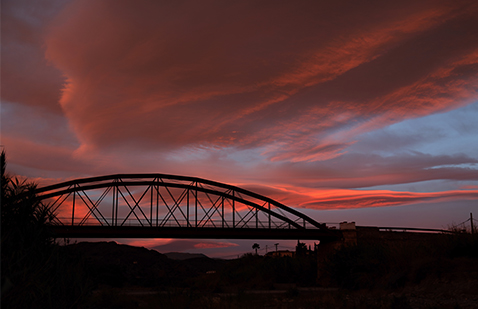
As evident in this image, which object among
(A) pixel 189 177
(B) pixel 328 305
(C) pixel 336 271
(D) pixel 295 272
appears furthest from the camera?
(A) pixel 189 177

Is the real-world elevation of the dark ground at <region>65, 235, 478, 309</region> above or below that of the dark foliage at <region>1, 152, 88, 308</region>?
below

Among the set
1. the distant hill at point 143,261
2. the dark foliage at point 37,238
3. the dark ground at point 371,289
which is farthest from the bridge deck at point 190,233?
the distant hill at point 143,261

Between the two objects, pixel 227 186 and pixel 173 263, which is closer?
pixel 227 186

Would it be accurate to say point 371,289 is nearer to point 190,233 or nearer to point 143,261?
point 190,233

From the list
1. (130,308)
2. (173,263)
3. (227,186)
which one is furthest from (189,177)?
(173,263)

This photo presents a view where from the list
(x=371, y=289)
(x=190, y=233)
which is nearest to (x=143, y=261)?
(x=190, y=233)

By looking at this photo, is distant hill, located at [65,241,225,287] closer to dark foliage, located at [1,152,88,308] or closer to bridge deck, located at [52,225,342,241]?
bridge deck, located at [52,225,342,241]

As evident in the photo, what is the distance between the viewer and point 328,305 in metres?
19.7

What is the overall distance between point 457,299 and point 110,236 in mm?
40204

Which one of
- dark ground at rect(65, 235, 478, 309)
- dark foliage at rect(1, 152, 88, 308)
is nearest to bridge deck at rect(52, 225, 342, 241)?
dark ground at rect(65, 235, 478, 309)

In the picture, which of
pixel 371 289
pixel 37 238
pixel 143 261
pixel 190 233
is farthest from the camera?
pixel 143 261

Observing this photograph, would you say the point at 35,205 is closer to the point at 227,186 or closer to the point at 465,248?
the point at 465,248

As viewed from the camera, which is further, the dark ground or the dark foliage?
the dark ground

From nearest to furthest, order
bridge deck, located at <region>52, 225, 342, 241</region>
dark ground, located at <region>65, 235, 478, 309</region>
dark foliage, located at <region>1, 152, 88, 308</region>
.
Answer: dark foliage, located at <region>1, 152, 88, 308</region> < dark ground, located at <region>65, 235, 478, 309</region> < bridge deck, located at <region>52, 225, 342, 241</region>
